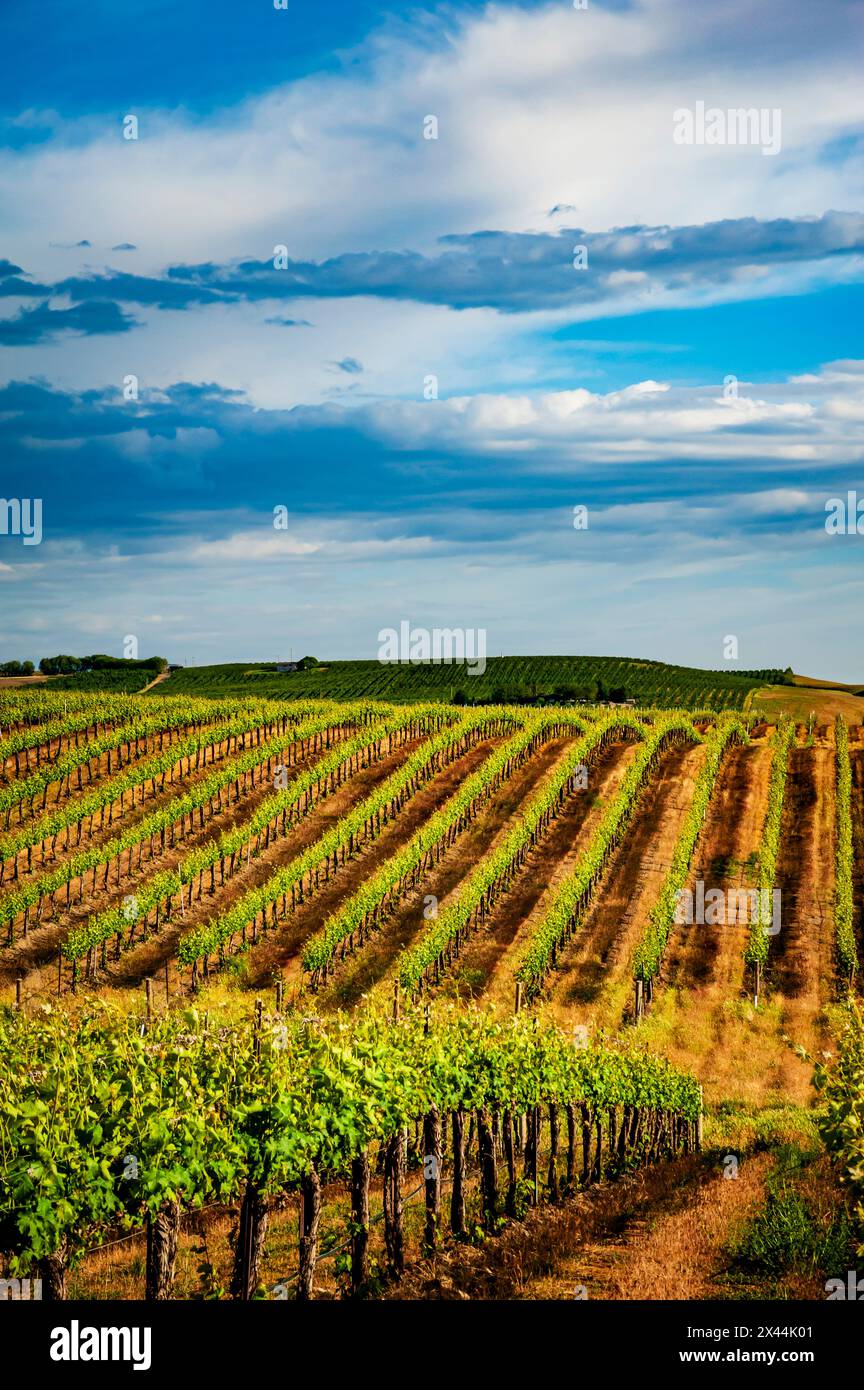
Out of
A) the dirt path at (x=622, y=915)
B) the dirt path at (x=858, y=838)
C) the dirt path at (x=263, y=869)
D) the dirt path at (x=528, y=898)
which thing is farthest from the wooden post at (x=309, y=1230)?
the dirt path at (x=858, y=838)

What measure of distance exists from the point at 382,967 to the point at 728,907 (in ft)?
52.5

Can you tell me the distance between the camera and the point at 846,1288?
14.7m

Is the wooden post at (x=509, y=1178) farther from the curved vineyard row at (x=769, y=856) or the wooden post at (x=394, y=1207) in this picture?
the curved vineyard row at (x=769, y=856)

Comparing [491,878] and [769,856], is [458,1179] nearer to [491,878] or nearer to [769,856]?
[491,878]

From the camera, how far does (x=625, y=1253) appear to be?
55.6ft

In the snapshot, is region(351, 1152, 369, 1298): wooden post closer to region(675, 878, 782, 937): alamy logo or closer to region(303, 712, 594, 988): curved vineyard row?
region(303, 712, 594, 988): curved vineyard row

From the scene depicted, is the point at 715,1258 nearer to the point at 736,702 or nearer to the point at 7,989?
the point at 7,989

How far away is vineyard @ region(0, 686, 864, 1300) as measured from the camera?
1378cm

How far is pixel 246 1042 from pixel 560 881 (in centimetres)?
3264

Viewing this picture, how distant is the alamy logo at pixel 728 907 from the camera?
4556 cm
